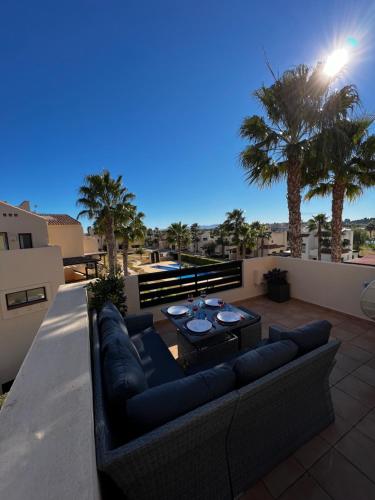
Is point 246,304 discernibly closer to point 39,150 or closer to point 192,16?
point 192,16

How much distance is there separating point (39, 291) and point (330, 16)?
36.6 ft

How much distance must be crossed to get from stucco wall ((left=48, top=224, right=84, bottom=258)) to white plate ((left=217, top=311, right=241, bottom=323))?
14702mm

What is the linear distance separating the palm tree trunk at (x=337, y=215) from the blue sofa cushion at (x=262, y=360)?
261 inches

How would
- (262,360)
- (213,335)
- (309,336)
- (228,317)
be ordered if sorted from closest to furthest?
(262,360), (309,336), (213,335), (228,317)

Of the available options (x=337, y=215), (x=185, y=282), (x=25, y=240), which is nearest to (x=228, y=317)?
(x=185, y=282)

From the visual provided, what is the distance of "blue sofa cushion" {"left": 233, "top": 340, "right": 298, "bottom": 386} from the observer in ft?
4.97

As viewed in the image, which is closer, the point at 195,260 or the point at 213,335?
the point at 213,335

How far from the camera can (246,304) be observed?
528cm

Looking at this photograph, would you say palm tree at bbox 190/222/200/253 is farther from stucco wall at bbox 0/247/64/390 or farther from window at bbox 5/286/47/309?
window at bbox 5/286/47/309

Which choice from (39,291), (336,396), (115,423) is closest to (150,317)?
(115,423)

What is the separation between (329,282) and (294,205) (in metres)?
2.22

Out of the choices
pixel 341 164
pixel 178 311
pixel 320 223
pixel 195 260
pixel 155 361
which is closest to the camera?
pixel 155 361

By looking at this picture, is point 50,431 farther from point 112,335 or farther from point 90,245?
point 90,245

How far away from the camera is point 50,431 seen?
92 cm
